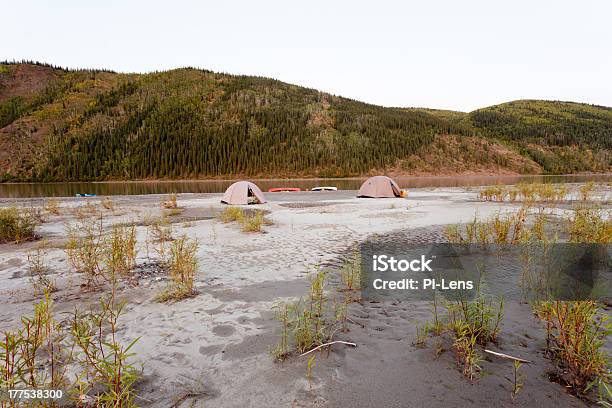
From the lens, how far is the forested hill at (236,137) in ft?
239

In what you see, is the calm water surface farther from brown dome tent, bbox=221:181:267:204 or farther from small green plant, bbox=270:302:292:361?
small green plant, bbox=270:302:292:361

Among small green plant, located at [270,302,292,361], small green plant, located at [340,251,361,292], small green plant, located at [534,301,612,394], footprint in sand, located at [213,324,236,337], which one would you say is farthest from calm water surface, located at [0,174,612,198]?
small green plant, located at [534,301,612,394]

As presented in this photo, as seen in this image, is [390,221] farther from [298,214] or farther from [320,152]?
[320,152]

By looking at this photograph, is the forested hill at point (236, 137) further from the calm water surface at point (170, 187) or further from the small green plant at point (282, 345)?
the small green plant at point (282, 345)

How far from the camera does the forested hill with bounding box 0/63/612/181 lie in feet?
239

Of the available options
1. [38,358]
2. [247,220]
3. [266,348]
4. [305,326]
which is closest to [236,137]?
[247,220]

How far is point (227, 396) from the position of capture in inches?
122

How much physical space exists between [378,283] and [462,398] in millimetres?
3342

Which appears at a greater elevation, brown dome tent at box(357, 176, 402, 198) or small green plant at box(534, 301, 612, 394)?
brown dome tent at box(357, 176, 402, 198)

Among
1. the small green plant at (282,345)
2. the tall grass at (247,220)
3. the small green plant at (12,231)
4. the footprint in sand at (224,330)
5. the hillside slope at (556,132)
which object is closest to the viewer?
the small green plant at (282,345)

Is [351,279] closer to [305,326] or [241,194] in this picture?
[305,326]

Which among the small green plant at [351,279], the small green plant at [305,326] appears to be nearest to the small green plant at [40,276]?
the small green plant at [305,326]

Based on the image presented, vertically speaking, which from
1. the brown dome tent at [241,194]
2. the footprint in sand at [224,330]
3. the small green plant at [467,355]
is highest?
the brown dome tent at [241,194]

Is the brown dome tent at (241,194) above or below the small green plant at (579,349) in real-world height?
above
